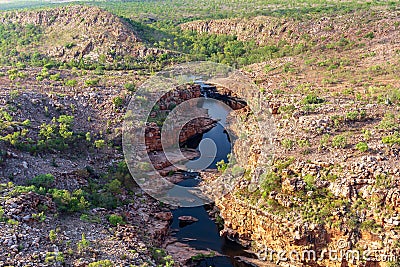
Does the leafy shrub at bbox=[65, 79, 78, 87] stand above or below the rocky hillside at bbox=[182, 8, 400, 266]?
above

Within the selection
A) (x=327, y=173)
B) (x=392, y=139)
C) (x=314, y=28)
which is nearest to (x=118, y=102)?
(x=327, y=173)

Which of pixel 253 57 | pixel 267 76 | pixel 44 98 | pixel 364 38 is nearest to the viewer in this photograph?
pixel 44 98

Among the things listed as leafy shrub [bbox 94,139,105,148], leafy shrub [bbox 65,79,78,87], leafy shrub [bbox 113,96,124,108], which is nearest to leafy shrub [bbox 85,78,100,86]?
leafy shrub [bbox 65,79,78,87]

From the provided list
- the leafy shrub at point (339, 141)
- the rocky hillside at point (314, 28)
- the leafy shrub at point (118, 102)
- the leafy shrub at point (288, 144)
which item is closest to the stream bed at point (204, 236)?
the leafy shrub at point (288, 144)

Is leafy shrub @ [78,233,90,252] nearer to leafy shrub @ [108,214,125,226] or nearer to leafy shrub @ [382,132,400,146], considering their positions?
leafy shrub @ [108,214,125,226]

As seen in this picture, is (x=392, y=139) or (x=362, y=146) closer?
(x=362, y=146)

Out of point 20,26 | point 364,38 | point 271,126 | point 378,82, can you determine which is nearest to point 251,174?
point 271,126

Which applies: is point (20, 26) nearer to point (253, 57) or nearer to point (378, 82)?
point (253, 57)

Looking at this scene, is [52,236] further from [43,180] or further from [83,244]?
[43,180]
